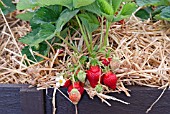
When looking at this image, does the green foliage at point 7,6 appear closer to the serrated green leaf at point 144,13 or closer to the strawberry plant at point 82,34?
the strawberry plant at point 82,34

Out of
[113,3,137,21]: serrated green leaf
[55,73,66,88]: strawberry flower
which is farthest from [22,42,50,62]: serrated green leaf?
[113,3,137,21]: serrated green leaf

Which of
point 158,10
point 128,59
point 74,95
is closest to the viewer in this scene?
point 74,95

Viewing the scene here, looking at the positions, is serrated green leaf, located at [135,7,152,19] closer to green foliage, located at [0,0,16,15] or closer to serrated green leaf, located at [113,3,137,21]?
serrated green leaf, located at [113,3,137,21]

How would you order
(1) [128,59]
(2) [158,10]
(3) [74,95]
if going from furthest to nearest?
1. (2) [158,10]
2. (1) [128,59]
3. (3) [74,95]

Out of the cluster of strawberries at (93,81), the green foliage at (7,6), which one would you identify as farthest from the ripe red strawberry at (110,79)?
the green foliage at (7,6)

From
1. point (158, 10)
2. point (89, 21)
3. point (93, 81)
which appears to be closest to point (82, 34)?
point (89, 21)

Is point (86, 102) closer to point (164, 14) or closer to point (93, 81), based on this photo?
point (93, 81)
